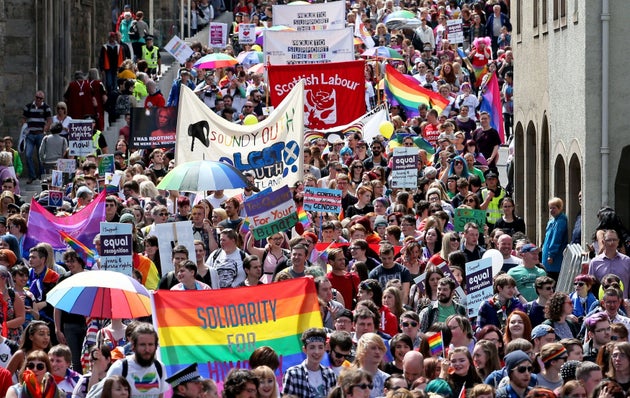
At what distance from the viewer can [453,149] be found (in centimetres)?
2772

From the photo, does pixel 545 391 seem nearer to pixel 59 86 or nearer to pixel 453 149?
pixel 453 149

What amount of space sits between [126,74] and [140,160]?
418 inches

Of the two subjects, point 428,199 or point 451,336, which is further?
point 428,199

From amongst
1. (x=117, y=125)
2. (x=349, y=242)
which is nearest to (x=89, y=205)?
(x=349, y=242)

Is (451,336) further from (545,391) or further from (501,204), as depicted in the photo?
(501,204)

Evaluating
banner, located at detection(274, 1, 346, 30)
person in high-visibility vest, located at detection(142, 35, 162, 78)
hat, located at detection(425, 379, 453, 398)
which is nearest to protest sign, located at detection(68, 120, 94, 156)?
banner, located at detection(274, 1, 346, 30)

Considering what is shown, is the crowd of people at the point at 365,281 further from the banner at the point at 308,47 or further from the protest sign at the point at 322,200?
the banner at the point at 308,47

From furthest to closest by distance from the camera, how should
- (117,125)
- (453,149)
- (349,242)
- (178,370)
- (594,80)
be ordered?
(117,125)
(453,149)
(594,80)
(349,242)
(178,370)

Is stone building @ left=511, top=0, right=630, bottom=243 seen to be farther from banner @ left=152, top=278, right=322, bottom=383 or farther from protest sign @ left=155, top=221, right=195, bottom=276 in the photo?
banner @ left=152, top=278, right=322, bottom=383

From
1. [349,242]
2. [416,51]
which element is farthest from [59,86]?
[349,242]

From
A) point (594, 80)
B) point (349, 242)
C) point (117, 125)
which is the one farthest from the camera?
point (117, 125)

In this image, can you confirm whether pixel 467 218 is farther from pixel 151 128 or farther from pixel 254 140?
pixel 151 128

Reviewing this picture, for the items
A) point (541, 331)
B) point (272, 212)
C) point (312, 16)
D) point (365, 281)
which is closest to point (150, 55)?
point (312, 16)

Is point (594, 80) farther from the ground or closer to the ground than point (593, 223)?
farther from the ground
